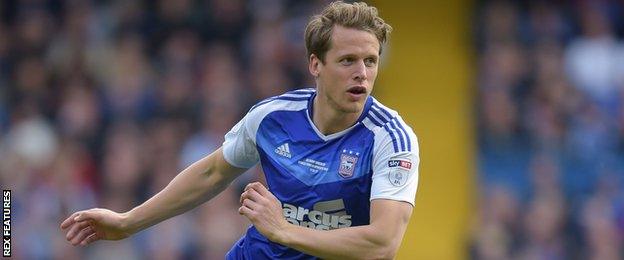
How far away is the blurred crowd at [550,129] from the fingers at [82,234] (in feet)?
20.5

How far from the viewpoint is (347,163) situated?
20.1 ft

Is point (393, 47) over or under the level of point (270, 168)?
over

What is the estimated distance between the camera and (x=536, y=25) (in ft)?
47.3

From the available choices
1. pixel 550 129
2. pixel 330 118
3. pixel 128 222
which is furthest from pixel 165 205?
pixel 550 129

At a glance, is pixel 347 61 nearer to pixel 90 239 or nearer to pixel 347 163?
pixel 347 163

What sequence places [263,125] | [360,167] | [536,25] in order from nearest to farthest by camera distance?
[360,167], [263,125], [536,25]

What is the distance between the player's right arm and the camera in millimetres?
6711

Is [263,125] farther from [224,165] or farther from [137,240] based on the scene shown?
[137,240]

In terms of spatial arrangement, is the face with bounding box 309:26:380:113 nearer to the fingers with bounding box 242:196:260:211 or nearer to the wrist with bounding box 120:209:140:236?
the fingers with bounding box 242:196:260:211

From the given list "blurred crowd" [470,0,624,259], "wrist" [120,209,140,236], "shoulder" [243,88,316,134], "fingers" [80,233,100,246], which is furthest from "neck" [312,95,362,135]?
"blurred crowd" [470,0,624,259]

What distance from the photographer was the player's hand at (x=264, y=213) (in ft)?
19.3

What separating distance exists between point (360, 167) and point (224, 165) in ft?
2.94

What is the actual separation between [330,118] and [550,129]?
297 inches

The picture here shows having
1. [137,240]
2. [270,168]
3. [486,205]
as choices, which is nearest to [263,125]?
[270,168]
